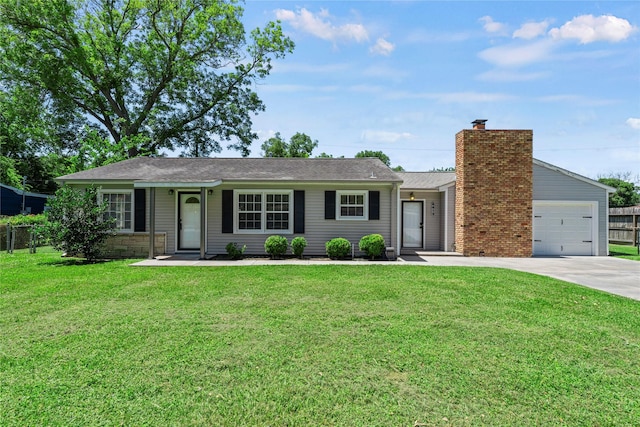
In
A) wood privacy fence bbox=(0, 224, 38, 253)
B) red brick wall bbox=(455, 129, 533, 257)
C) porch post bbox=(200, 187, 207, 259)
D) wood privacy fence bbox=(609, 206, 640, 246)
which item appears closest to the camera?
porch post bbox=(200, 187, 207, 259)

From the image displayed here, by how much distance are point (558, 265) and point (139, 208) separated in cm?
1356

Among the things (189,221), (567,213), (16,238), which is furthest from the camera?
(16,238)

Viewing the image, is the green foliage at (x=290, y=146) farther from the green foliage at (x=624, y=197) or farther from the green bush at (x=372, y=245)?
the green bush at (x=372, y=245)

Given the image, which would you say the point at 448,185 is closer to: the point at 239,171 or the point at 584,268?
the point at 584,268

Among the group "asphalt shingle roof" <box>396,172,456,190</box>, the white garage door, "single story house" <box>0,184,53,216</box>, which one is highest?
"asphalt shingle roof" <box>396,172,456,190</box>

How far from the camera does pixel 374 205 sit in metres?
12.0

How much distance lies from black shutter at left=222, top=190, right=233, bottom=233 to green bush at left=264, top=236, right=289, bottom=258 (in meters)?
1.63

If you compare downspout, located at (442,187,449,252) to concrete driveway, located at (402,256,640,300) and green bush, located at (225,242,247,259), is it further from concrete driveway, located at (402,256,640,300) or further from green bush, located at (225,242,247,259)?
green bush, located at (225,242,247,259)

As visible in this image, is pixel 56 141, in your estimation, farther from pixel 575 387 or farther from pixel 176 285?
pixel 575 387

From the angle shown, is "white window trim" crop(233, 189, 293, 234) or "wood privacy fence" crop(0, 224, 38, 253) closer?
"white window trim" crop(233, 189, 293, 234)

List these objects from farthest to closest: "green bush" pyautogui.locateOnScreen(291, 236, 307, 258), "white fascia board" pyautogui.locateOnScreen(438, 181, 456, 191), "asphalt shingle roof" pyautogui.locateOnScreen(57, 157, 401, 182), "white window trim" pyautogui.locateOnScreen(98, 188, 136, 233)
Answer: "white fascia board" pyautogui.locateOnScreen(438, 181, 456, 191) → "white window trim" pyautogui.locateOnScreen(98, 188, 136, 233) → "asphalt shingle roof" pyautogui.locateOnScreen(57, 157, 401, 182) → "green bush" pyautogui.locateOnScreen(291, 236, 307, 258)

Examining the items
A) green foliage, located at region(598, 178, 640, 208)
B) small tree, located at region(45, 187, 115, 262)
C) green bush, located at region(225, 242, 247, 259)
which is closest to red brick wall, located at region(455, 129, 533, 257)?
green bush, located at region(225, 242, 247, 259)

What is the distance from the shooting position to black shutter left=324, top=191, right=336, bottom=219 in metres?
12.0

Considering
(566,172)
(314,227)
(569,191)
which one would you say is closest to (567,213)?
(569,191)
